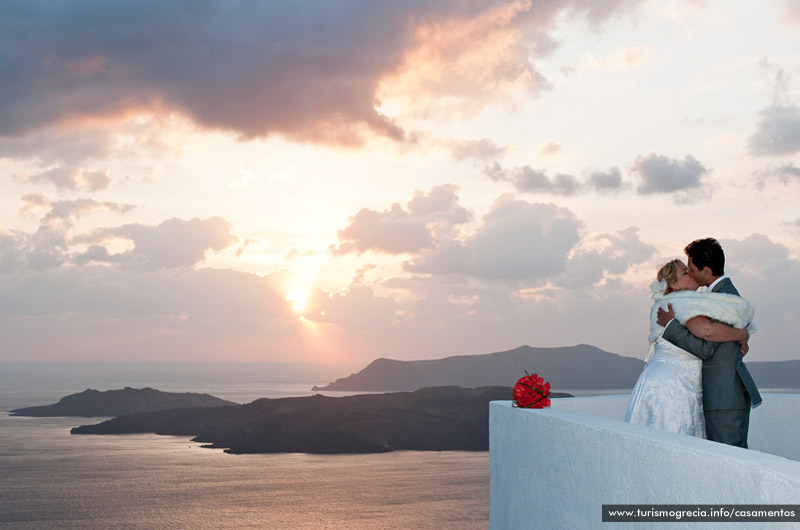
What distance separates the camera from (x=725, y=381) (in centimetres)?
405

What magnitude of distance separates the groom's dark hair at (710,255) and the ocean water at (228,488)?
247 feet

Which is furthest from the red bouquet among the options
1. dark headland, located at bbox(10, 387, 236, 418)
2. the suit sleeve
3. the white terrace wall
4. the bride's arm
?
dark headland, located at bbox(10, 387, 236, 418)

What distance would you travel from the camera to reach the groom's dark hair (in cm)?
402

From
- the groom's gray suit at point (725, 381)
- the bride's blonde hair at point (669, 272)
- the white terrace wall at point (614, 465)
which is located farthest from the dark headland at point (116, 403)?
the groom's gray suit at point (725, 381)

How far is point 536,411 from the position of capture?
4.77 meters

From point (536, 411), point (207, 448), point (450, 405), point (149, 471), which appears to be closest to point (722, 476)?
point (536, 411)

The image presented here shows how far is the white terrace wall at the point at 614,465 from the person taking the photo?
7.93 feet

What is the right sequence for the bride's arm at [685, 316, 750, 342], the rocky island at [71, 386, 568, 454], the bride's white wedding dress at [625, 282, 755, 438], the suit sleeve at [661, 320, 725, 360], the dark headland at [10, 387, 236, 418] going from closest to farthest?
the bride's arm at [685, 316, 750, 342] → the suit sleeve at [661, 320, 725, 360] → the bride's white wedding dress at [625, 282, 755, 438] → the rocky island at [71, 386, 568, 454] → the dark headland at [10, 387, 236, 418]

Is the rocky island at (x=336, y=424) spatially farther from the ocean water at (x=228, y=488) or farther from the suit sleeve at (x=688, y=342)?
the suit sleeve at (x=688, y=342)

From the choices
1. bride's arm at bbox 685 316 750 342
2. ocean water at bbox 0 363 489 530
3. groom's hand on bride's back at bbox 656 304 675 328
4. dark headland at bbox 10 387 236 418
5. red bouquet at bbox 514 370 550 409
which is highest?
groom's hand on bride's back at bbox 656 304 675 328

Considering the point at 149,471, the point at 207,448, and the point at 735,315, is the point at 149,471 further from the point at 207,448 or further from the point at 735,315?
the point at 735,315

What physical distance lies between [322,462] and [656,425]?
115m

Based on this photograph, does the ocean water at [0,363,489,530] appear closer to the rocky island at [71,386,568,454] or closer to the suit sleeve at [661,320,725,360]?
the rocky island at [71,386,568,454]

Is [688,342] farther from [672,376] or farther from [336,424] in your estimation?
[336,424]
